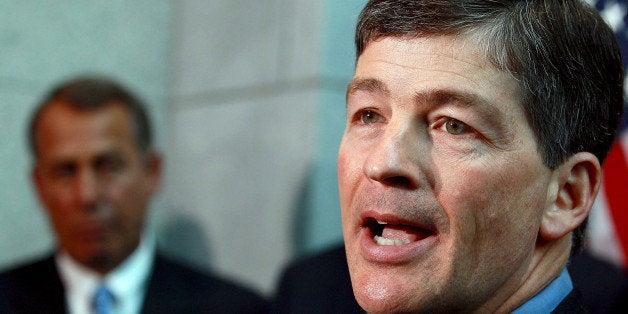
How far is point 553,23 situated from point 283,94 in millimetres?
2332

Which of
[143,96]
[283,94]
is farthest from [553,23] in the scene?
[143,96]

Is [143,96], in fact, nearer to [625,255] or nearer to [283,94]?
[283,94]

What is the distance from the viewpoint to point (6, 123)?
4387 millimetres

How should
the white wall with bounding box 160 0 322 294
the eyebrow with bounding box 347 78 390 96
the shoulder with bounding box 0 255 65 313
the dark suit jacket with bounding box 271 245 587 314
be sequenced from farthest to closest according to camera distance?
the white wall with bounding box 160 0 322 294
the shoulder with bounding box 0 255 65 313
the dark suit jacket with bounding box 271 245 587 314
the eyebrow with bounding box 347 78 390 96

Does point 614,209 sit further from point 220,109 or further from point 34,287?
point 34,287

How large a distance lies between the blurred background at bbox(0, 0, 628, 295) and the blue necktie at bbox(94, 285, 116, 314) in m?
0.75

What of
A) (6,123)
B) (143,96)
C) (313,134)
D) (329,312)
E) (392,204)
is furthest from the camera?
(143,96)

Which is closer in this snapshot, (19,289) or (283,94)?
(19,289)

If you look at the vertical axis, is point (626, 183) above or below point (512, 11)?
below

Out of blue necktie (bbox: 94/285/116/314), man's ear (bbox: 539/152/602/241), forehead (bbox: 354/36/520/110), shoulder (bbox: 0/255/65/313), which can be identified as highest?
forehead (bbox: 354/36/520/110)

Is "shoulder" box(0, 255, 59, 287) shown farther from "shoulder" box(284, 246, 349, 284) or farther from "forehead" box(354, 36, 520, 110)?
"forehead" box(354, 36, 520, 110)

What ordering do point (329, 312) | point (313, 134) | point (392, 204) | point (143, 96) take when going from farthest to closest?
point (143, 96) < point (313, 134) < point (329, 312) < point (392, 204)

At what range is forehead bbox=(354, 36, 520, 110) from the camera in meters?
1.84

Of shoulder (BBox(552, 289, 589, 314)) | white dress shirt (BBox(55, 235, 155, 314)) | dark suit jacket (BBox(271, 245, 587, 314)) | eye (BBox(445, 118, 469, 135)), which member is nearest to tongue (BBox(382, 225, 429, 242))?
eye (BBox(445, 118, 469, 135))
